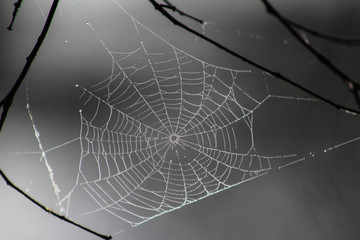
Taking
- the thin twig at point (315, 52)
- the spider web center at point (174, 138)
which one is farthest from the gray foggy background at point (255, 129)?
the thin twig at point (315, 52)

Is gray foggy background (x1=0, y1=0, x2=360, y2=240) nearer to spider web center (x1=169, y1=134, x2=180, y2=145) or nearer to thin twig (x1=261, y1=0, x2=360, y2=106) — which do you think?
spider web center (x1=169, y1=134, x2=180, y2=145)

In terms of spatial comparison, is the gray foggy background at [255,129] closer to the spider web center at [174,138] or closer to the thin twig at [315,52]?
the spider web center at [174,138]

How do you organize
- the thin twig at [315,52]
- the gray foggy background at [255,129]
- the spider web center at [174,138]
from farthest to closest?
the gray foggy background at [255,129] → the spider web center at [174,138] → the thin twig at [315,52]

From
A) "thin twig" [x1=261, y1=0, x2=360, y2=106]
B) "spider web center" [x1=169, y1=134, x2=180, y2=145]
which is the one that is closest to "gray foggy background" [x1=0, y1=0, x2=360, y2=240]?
"spider web center" [x1=169, y1=134, x2=180, y2=145]

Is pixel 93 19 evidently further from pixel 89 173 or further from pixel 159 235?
pixel 159 235

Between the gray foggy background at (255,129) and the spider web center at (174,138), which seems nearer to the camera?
the spider web center at (174,138)

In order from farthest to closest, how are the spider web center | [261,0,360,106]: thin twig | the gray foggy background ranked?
the gray foggy background → the spider web center → [261,0,360,106]: thin twig

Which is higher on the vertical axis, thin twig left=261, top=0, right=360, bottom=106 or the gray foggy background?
the gray foggy background

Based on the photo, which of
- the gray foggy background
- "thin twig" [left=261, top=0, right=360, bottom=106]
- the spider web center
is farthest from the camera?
the gray foggy background

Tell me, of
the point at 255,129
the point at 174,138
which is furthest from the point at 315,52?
the point at 255,129

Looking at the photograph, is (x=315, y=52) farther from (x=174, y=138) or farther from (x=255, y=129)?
(x=255, y=129)
